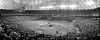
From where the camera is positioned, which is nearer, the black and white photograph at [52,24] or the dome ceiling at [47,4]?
the black and white photograph at [52,24]

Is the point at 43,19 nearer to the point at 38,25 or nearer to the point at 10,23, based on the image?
the point at 38,25

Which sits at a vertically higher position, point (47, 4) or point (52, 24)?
point (47, 4)

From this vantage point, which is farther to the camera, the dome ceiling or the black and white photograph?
the dome ceiling

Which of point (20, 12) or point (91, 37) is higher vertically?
point (20, 12)

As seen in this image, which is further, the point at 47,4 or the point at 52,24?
the point at 47,4

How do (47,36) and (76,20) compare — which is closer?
(47,36)

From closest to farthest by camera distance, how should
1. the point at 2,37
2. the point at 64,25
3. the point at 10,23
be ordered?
the point at 2,37 → the point at 10,23 → the point at 64,25

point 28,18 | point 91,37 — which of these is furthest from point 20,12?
point 91,37

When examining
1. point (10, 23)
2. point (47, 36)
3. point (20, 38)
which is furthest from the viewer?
point (10, 23)
